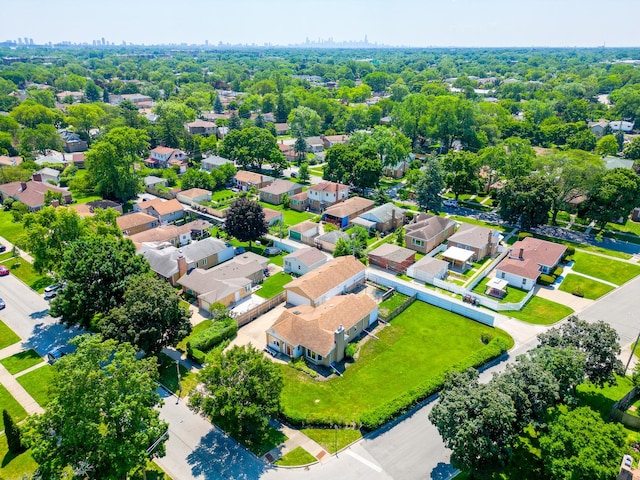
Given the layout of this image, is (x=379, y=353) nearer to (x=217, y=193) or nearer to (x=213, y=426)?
(x=213, y=426)

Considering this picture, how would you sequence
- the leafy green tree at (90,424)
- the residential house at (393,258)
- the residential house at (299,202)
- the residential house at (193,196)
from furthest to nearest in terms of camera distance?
the residential house at (299,202) < the residential house at (193,196) < the residential house at (393,258) < the leafy green tree at (90,424)

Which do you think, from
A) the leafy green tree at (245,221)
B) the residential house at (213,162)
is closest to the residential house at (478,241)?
the leafy green tree at (245,221)

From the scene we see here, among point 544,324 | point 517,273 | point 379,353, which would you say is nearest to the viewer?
point 379,353

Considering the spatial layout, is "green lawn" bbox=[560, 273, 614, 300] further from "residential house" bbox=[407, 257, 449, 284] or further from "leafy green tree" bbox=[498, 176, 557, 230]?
"residential house" bbox=[407, 257, 449, 284]

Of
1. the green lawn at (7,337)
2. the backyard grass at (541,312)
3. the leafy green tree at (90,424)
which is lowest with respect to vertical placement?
the backyard grass at (541,312)

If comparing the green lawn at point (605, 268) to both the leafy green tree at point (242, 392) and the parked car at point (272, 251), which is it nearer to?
the parked car at point (272, 251)

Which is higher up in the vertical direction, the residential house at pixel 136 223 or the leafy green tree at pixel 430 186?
the leafy green tree at pixel 430 186

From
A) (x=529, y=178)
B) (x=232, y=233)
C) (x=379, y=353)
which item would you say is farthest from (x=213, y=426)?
(x=529, y=178)
